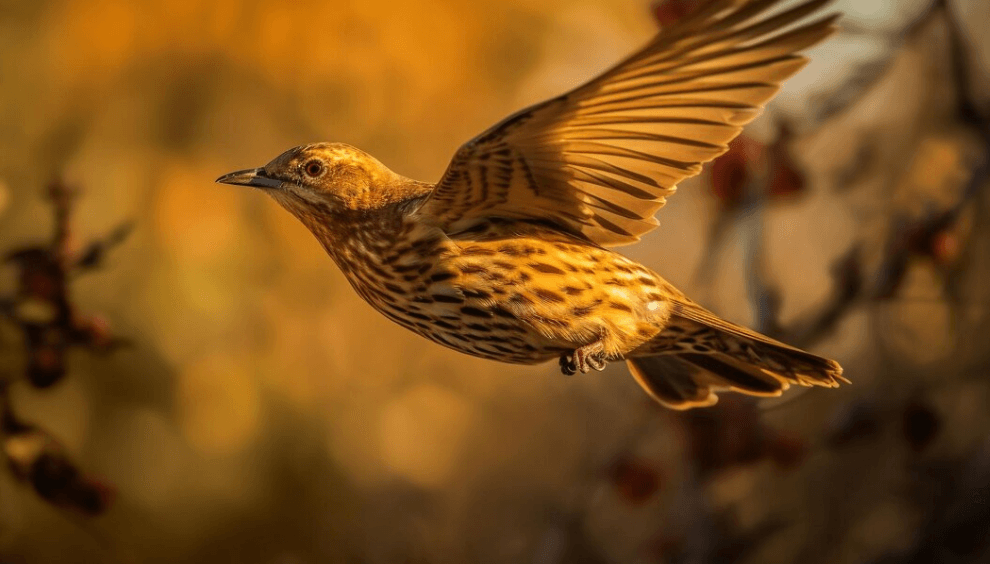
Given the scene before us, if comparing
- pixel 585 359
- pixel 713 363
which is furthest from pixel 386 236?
pixel 713 363

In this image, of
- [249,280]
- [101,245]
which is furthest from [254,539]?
[101,245]

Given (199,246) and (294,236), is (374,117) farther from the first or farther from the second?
(199,246)

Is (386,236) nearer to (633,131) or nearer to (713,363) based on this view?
(633,131)

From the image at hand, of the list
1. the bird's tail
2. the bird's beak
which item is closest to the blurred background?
the bird's tail

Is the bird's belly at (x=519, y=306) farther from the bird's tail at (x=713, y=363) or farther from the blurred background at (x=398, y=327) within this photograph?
the blurred background at (x=398, y=327)

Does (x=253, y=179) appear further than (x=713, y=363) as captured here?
No

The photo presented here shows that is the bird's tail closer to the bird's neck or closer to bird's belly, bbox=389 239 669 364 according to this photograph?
bird's belly, bbox=389 239 669 364
